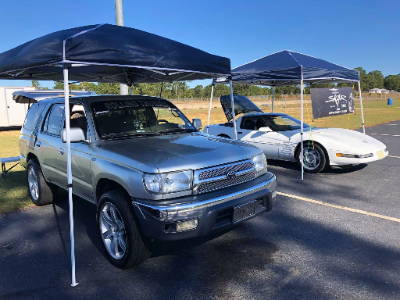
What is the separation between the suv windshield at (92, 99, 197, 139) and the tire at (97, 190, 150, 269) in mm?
933

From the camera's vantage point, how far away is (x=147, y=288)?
3066mm

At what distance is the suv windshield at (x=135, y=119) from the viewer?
4195mm

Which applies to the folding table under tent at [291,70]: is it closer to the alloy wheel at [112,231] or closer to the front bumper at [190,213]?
the front bumper at [190,213]

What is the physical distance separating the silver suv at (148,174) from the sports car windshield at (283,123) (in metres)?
3.96

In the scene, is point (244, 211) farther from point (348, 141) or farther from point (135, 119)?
point (348, 141)

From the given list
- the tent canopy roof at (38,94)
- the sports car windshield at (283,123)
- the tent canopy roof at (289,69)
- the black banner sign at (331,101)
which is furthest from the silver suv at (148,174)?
the tent canopy roof at (38,94)

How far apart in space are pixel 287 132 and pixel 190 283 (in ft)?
17.9

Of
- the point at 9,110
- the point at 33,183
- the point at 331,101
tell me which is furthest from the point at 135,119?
the point at 9,110

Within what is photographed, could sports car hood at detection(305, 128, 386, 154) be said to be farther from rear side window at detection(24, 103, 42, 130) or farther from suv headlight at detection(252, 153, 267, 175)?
rear side window at detection(24, 103, 42, 130)

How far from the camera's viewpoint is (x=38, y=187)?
5332 mm

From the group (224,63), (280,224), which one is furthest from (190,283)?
(224,63)

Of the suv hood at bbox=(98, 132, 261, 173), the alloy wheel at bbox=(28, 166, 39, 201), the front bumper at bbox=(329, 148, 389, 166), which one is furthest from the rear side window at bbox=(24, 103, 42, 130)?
the front bumper at bbox=(329, 148, 389, 166)

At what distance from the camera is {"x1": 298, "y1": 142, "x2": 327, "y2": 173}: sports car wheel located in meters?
7.08

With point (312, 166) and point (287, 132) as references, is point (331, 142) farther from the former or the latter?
point (287, 132)
